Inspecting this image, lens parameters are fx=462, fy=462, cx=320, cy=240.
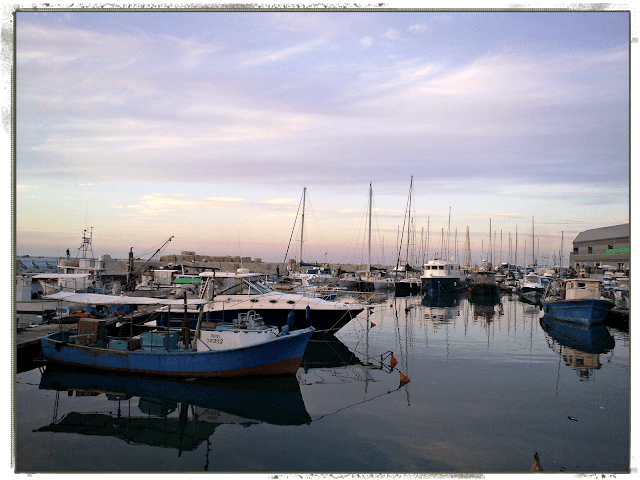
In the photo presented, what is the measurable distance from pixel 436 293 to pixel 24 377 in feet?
176

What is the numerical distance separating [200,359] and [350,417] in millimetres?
6558

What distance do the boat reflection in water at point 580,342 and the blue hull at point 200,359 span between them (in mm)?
11987

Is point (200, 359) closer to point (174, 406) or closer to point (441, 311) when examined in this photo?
point (174, 406)

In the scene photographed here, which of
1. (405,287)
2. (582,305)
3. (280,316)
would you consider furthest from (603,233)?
(280,316)

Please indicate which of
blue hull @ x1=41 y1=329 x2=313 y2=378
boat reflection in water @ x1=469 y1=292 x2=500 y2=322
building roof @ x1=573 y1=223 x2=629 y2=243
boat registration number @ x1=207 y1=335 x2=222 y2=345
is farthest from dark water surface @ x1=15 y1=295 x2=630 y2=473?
building roof @ x1=573 y1=223 x2=629 y2=243

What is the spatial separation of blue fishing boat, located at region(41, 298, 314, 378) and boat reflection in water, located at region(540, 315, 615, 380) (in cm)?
1232

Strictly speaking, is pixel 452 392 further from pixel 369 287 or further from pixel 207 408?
pixel 369 287

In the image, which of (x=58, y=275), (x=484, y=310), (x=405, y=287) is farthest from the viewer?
(x=405, y=287)

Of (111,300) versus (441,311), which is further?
(441,311)

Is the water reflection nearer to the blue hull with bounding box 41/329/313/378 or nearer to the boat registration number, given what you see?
the blue hull with bounding box 41/329/313/378

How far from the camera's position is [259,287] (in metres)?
26.1

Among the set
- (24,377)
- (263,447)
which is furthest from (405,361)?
(24,377)

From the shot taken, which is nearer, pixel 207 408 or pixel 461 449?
pixel 461 449

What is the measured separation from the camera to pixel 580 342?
27.6 meters
